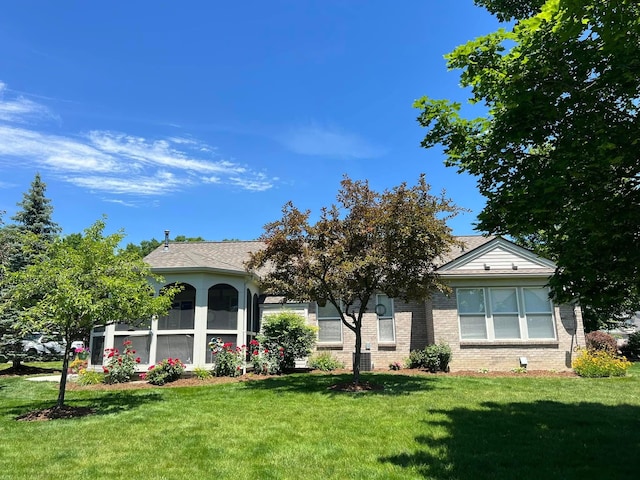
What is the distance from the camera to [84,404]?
10.1m

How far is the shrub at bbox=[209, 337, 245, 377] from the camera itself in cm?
1429

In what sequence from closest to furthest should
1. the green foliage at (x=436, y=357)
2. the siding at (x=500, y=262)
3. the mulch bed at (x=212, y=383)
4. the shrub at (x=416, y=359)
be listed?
the mulch bed at (x=212, y=383) → the green foliage at (x=436, y=357) → the shrub at (x=416, y=359) → the siding at (x=500, y=262)

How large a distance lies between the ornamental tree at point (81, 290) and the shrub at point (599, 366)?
13448 mm

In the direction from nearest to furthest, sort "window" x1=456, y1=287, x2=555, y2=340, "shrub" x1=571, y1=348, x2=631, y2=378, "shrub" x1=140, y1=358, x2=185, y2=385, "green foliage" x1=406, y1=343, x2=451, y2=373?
"shrub" x1=140, y1=358, x2=185, y2=385, "shrub" x1=571, y1=348, x2=631, y2=378, "green foliage" x1=406, y1=343, x2=451, y2=373, "window" x1=456, y1=287, x2=555, y2=340

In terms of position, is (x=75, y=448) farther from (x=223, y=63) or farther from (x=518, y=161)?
(x=223, y=63)

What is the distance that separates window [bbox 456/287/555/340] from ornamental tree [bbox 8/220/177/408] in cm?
1128

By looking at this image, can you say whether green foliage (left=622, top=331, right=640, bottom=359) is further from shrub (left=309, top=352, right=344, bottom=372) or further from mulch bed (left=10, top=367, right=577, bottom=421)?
shrub (left=309, top=352, right=344, bottom=372)

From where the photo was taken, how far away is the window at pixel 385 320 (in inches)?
667

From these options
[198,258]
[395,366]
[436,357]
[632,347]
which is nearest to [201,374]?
[198,258]

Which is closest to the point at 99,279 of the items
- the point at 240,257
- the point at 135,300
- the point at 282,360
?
the point at 135,300

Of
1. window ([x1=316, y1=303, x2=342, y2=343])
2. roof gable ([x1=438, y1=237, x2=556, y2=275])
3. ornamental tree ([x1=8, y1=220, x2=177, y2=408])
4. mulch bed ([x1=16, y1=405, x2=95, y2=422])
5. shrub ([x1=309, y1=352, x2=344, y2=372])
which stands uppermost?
roof gable ([x1=438, y1=237, x2=556, y2=275])

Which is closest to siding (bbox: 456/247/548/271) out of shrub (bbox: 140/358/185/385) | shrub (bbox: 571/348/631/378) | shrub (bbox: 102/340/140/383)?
shrub (bbox: 571/348/631/378)

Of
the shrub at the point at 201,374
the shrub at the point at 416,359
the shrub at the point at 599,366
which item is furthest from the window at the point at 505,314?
the shrub at the point at 201,374

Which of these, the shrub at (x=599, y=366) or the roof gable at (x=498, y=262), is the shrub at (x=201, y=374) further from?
the shrub at (x=599, y=366)
